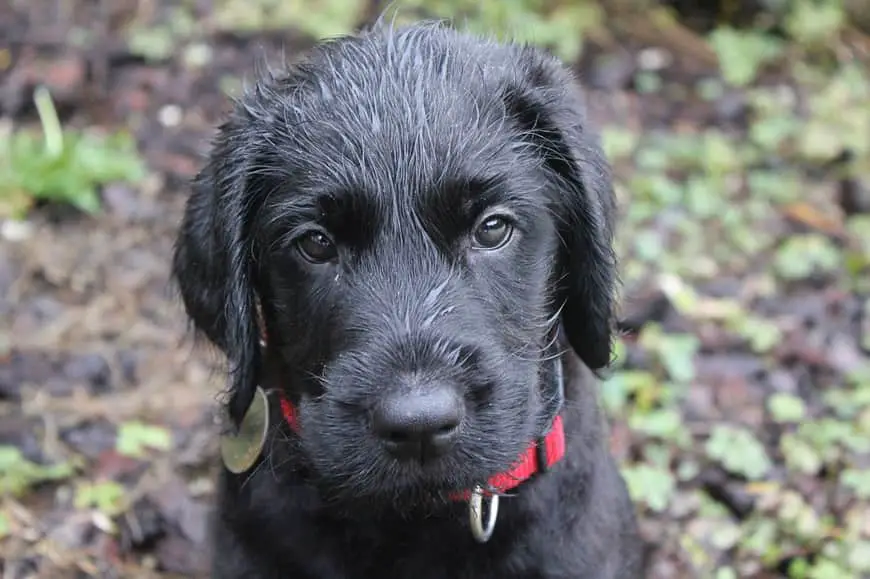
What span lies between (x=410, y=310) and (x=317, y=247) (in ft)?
1.16

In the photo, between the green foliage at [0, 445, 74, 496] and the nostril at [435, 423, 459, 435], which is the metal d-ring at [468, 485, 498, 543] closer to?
the nostril at [435, 423, 459, 435]

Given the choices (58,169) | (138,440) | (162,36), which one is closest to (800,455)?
(138,440)

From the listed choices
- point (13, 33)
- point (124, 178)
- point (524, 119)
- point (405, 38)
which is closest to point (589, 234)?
point (524, 119)

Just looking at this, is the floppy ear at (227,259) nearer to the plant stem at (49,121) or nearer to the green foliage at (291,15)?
the plant stem at (49,121)

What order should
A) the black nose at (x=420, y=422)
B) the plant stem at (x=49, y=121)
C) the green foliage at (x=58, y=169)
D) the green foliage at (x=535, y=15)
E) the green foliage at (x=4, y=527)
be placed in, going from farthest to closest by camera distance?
1. the green foliage at (x=535, y=15)
2. the plant stem at (x=49, y=121)
3. the green foliage at (x=58, y=169)
4. the green foliage at (x=4, y=527)
5. the black nose at (x=420, y=422)

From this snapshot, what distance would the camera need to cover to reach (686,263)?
5492mm

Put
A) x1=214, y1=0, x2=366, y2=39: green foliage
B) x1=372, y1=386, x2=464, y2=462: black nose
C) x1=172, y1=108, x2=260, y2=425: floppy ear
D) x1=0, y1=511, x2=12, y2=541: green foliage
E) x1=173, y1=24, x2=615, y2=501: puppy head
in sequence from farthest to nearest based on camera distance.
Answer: x1=214, y1=0, x2=366, y2=39: green foliage, x1=0, y1=511, x2=12, y2=541: green foliage, x1=172, y1=108, x2=260, y2=425: floppy ear, x1=173, y1=24, x2=615, y2=501: puppy head, x1=372, y1=386, x2=464, y2=462: black nose

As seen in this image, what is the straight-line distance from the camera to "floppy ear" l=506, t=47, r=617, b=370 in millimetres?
3139

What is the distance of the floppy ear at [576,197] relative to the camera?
10.3 ft

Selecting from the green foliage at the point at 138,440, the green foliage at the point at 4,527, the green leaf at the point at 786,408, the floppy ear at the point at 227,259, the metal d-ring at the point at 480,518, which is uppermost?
the floppy ear at the point at 227,259

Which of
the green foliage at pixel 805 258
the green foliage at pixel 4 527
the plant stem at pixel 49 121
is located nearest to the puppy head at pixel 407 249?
the green foliage at pixel 4 527

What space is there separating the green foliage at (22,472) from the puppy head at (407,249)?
135 cm

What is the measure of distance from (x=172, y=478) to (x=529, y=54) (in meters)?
2.15

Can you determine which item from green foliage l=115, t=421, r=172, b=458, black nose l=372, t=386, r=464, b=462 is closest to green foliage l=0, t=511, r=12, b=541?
green foliage l=115, t=421, r=172, b=458
